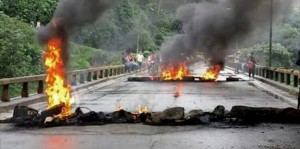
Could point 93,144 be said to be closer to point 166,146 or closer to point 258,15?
point 166,146

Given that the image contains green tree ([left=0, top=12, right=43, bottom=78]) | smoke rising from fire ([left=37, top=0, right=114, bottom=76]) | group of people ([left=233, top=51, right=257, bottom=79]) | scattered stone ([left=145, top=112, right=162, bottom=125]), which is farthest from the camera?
group of people ([left=233, top=51, right=257, bottom=79])

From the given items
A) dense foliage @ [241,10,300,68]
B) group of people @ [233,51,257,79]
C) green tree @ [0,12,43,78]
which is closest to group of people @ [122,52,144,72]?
group of people @ [233,51,257,79]

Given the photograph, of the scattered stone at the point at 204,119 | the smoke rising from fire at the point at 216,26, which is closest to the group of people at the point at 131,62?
the smoke rising from fire at the point at 216,26

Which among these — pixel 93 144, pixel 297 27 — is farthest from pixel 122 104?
pixel 297 27

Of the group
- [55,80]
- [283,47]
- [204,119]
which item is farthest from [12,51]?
[283,47]

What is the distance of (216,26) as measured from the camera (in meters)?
31.0

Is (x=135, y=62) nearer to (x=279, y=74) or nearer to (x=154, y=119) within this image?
(x=279, y=74)

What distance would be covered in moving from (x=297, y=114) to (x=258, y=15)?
822 inches

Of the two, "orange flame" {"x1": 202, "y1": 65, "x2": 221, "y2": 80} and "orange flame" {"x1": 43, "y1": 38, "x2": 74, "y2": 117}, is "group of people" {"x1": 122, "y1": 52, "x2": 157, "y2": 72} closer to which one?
"orange flame" {"x1": 202, "y1": 65, "x2": 221, "y2": 80}

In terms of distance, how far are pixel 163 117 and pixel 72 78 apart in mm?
12488

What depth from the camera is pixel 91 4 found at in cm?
1270

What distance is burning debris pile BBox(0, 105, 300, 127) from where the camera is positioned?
11.2 metres

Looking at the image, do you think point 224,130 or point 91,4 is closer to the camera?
point 224,130

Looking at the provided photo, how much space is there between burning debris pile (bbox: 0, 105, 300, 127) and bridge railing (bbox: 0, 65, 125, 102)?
2.73 metres
